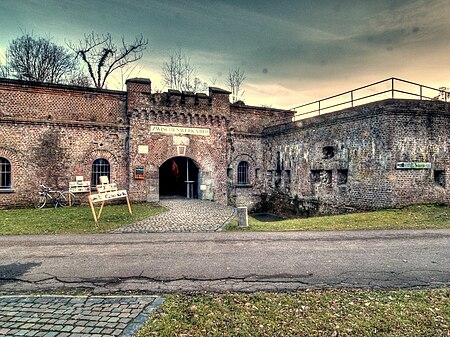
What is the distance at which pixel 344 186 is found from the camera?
15617 millimetres

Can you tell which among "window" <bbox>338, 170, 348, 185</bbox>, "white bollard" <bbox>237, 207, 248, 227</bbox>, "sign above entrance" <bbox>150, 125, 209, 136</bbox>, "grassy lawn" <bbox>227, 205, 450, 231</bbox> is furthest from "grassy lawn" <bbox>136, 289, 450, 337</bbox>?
"sign above entrance" <bbox>150, 125, 209, 136</bbox>

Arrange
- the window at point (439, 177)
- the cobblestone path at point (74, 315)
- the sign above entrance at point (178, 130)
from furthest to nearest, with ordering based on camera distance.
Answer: the sign above entrance at point (178, 130) → the window at point (439, 177) → the cobblestone path at point (74, 315)

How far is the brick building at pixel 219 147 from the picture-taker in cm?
1405

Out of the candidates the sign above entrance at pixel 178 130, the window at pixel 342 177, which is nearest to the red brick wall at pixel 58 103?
the sign above entrance at pixel 178 130

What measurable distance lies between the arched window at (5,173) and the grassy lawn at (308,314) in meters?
15.3

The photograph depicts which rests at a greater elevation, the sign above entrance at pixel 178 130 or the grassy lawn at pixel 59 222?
the sign above entrance at pixel 178 130

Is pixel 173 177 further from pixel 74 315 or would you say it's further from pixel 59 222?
pixel 74 315

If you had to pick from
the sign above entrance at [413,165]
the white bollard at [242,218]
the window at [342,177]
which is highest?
the sign above entrance at [413,165]

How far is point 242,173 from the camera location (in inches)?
874

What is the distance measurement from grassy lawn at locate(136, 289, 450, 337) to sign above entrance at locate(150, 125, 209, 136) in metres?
14.9

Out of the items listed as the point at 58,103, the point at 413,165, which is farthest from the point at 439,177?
the point at 58,103

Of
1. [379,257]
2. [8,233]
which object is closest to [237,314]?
[379,257]

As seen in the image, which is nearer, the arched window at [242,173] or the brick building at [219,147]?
the brick building at [219,147]

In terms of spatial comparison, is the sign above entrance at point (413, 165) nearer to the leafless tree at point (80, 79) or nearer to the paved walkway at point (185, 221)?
the paved walkway at point (185, 221)
